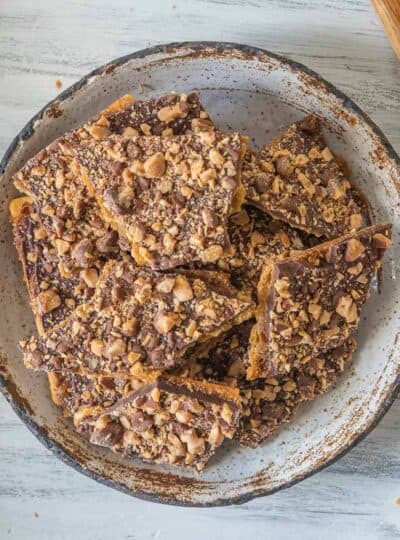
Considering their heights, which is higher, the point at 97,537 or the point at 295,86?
the point at 295,86

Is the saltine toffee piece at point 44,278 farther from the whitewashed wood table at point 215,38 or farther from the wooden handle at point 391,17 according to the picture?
the wooden handle at point 391,17

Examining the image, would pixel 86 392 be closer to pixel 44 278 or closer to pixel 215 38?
pixel 44 278

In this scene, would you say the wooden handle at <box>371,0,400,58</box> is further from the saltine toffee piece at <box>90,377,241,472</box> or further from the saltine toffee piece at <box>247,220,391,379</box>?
the saltine toffee piece at <box>90,377,241,472</box>

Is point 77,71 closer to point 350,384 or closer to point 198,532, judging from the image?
point 350,384

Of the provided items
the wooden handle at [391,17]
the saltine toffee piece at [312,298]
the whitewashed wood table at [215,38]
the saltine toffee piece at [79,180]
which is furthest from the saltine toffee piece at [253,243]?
the wooden handle at [391,17]

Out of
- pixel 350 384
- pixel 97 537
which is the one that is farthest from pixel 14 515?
pixel 350 384

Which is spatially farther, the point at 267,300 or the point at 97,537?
the point at 97,537

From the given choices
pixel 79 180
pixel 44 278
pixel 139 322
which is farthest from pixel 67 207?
pixel 139 322
